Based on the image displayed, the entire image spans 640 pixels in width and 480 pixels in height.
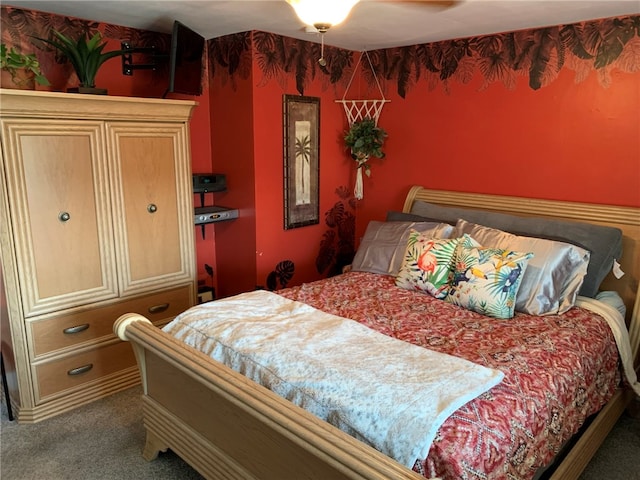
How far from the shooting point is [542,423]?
177cm

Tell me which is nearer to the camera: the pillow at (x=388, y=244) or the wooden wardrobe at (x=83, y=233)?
the wooden wardrobe at (x=83, y=233)

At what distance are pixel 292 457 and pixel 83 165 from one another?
1938 millimetres

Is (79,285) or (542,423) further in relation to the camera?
(79,285)

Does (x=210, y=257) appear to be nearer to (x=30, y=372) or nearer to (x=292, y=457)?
(x=30, y=372)

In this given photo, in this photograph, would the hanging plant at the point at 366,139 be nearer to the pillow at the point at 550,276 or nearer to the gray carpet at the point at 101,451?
the pillow at the point at 550,276

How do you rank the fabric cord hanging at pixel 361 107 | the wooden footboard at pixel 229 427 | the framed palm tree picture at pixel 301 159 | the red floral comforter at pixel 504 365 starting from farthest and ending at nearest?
the fabric cord hanging at pixel 361 107
the framed palm tree picture at pixel 301 159
the red floral comforter at pixel 504 365
the wooden footboard at pixel 229 427

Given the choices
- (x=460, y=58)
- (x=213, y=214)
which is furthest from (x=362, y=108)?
(x=213, y=214)

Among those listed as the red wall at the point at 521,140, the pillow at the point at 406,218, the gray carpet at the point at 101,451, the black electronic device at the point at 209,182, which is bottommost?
the gray carpet at the point at 101,451

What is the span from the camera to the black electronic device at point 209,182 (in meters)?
3.38

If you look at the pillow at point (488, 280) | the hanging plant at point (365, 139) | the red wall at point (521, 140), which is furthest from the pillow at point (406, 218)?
the pillow at point (488, 280)

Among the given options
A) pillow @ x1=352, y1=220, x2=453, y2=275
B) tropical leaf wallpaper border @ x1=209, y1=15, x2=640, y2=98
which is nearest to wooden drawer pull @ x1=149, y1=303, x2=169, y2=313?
pillow @ x1=352, y1=220, x2=453, y2=275

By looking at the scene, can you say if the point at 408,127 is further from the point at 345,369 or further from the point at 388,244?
the point at 345,369

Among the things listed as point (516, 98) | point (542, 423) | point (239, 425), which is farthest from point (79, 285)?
point (516, 98)

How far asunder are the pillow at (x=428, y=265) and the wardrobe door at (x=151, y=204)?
4.56ft
